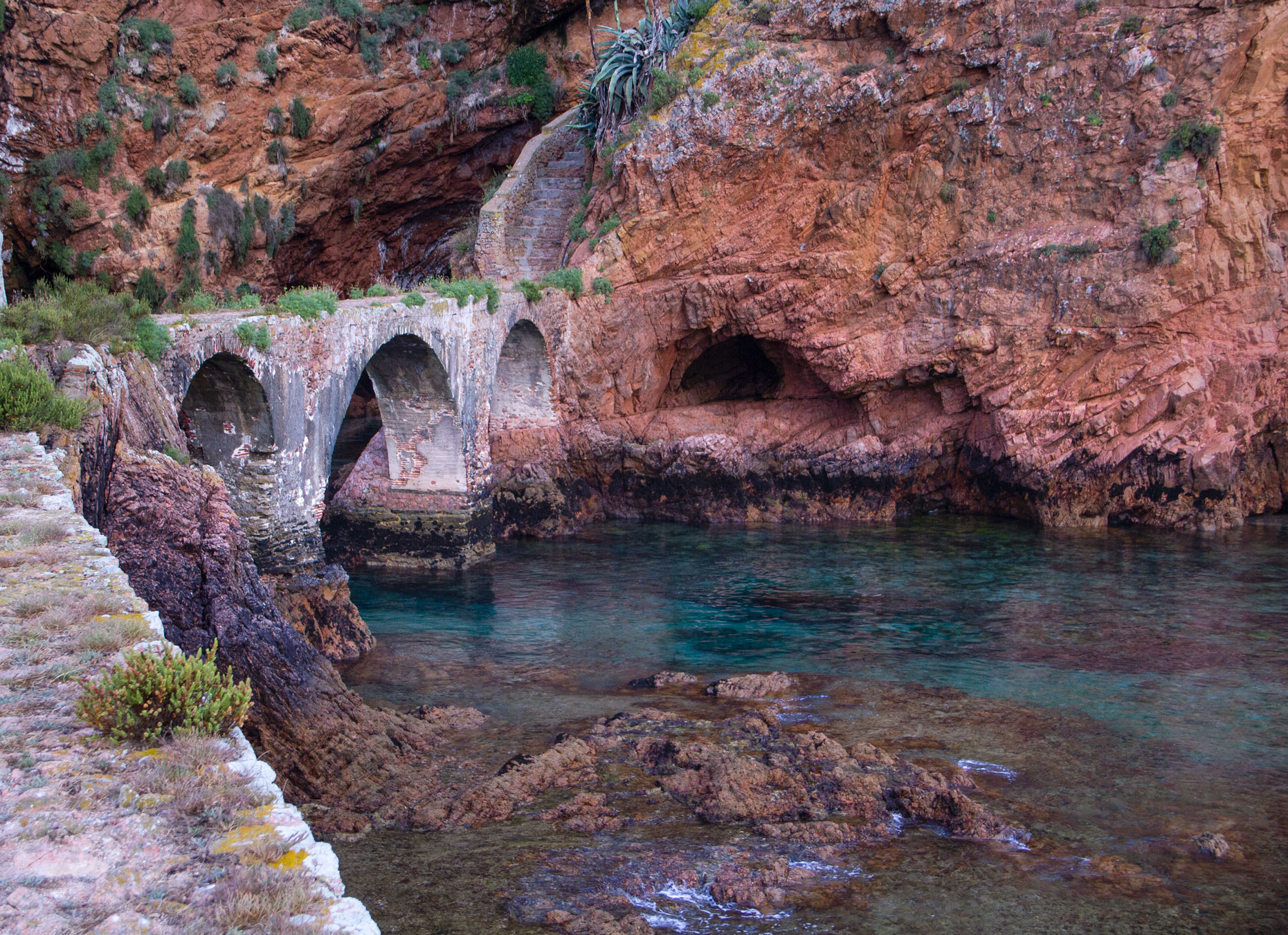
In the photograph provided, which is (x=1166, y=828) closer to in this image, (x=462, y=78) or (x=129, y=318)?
(x=129, y=318)

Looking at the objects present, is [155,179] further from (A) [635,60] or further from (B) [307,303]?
(B) [307,303]

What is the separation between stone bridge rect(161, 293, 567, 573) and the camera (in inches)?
543

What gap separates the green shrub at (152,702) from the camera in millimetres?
3914

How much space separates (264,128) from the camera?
82.3ft

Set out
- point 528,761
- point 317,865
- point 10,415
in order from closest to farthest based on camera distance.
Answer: point 317,865 → point 10,415 → point 528,761

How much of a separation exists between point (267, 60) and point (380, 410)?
10.8 meters

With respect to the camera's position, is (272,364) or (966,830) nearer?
(966,830)

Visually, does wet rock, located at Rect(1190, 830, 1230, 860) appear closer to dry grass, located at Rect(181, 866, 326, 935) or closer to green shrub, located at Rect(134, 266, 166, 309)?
dry grass, located at Rect(181, 866, 326, 935)

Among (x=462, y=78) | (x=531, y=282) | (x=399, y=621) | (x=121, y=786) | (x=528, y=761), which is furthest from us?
(x=462, y=78)

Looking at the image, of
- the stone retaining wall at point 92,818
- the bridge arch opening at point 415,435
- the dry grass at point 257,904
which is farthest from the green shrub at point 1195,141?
the dry grass at point 257,904

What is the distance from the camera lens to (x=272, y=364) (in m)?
13.8

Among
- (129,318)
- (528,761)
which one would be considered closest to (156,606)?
(528,761)

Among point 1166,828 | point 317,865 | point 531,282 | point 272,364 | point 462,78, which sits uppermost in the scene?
point 462,78

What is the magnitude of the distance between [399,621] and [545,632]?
2.27 meters
